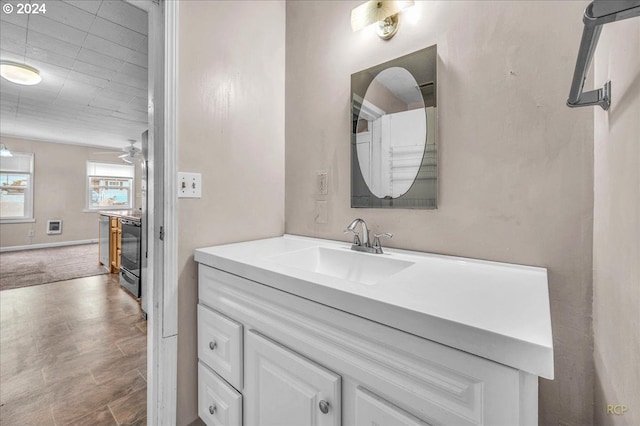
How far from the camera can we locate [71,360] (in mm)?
1899

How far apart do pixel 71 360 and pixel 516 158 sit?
285 cm

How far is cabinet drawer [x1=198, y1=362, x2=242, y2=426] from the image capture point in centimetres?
104

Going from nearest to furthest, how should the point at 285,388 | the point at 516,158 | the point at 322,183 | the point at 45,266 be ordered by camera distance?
the point at 285,388
the point at 516,158
the point at 322,183
the point at 45,266

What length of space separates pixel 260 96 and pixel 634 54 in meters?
1.46

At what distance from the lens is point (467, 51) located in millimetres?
1060

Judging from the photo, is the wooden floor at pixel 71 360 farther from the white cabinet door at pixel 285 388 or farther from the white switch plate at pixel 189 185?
the white switch plate at pixel 189 185

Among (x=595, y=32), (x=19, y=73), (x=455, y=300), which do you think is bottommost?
(x=455, y=300)

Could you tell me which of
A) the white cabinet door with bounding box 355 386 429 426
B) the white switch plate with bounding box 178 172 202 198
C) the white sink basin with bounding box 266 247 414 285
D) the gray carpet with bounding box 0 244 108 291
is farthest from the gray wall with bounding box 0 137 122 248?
the white cabinet door with bounding box 355 386 429 426

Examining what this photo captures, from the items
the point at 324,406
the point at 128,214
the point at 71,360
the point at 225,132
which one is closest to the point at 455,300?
the point at 324,406

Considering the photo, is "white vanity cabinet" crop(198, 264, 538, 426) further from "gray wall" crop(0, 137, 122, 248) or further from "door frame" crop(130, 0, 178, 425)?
"gray wall" crop(0, 137, 122, 248)

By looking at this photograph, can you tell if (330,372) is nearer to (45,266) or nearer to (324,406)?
(324,406)

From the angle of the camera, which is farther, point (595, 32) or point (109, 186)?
point (109, 186)

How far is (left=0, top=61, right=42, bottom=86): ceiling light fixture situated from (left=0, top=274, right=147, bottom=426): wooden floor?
2.33 meters

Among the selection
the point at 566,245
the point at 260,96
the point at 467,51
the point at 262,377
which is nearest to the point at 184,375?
the point at 262,377
